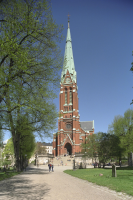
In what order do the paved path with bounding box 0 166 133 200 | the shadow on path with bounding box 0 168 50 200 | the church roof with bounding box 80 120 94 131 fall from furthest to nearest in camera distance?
the church roof with bounding box 80 120 94 131, the shadow on path with bounding box 0 168 50 200, the paved path with bounding box 0 166 133 200

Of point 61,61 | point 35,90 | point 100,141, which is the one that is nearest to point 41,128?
point 35,90

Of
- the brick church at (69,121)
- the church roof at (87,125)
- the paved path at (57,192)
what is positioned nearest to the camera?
the paved path at (57,192)

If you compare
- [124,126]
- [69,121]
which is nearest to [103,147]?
[124,126]

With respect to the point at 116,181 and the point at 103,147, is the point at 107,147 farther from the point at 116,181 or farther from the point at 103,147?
the point at 116,181

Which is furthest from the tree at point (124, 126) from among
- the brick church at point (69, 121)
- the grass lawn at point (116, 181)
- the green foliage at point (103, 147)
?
the brick church at point (69, 121)

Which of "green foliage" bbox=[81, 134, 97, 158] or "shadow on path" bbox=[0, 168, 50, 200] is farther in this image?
"green foliage" bbox=[81, 134, 97, 158]

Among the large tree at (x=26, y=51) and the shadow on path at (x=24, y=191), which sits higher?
the large tree at (x=26, y=51)

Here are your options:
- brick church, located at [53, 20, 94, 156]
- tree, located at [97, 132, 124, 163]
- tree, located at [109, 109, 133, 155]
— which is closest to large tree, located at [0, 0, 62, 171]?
tree, located at [97, 132, 124, 163]

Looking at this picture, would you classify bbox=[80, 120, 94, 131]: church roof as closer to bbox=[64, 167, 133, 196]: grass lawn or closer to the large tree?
bbox=[64, 167, 133, 196]: grass lawn

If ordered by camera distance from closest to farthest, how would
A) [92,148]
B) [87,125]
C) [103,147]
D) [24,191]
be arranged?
[24,191] < [103,147] < [92,148] < [87,125]

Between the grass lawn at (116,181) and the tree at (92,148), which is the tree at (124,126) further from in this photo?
the grass lawn at (116,181)

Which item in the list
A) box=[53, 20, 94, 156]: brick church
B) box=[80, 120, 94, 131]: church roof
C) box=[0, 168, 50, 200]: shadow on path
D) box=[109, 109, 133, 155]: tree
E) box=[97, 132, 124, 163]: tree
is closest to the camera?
box=[0, 168, 50, 200]: shadow on path

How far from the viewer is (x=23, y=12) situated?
36.4 feet

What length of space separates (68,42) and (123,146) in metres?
59.2
